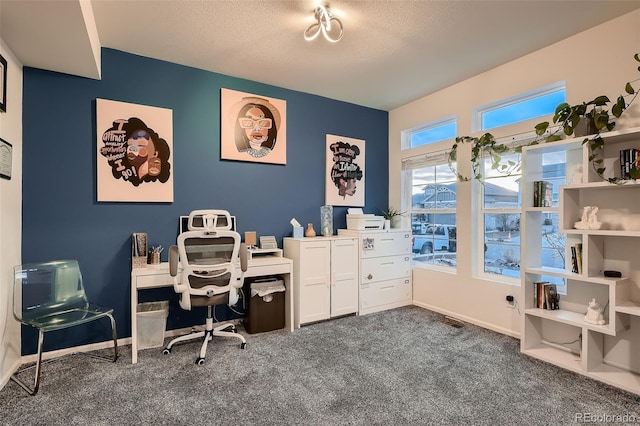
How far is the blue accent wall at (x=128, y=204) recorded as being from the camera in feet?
8.90

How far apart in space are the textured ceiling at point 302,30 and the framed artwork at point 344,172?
98cm

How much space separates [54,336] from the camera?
107 inches

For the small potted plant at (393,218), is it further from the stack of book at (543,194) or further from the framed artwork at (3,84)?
the framed artwork at (3,84)

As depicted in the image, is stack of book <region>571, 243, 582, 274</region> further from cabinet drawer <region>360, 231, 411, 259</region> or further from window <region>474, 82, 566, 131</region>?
cabinet drawer <region>360, 231, 411, 259</region>

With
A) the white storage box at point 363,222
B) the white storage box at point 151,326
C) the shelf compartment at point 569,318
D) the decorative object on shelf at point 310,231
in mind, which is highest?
the white storage box at point 363,222

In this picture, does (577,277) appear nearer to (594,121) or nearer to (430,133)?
(594,121)

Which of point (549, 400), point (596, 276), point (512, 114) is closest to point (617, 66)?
point (512, 114)

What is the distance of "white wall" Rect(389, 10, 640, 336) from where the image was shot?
2.48 meters

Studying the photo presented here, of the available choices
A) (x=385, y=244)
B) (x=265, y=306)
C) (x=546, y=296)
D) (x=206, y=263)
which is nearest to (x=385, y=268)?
(x=385, y=244)

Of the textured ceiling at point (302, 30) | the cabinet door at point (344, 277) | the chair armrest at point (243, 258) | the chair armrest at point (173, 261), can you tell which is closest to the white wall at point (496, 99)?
the textured ceiling at point (302, 30)

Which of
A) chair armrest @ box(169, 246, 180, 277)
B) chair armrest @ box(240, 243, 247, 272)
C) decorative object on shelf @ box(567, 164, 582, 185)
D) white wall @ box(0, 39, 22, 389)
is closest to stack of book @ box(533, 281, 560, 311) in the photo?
decorative object on shelf @ box(567, 164, 582, 185)

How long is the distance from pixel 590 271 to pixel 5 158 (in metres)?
4.43

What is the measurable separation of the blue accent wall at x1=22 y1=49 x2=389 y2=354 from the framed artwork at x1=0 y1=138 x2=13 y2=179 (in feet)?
0.99

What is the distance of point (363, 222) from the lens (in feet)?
12.9
